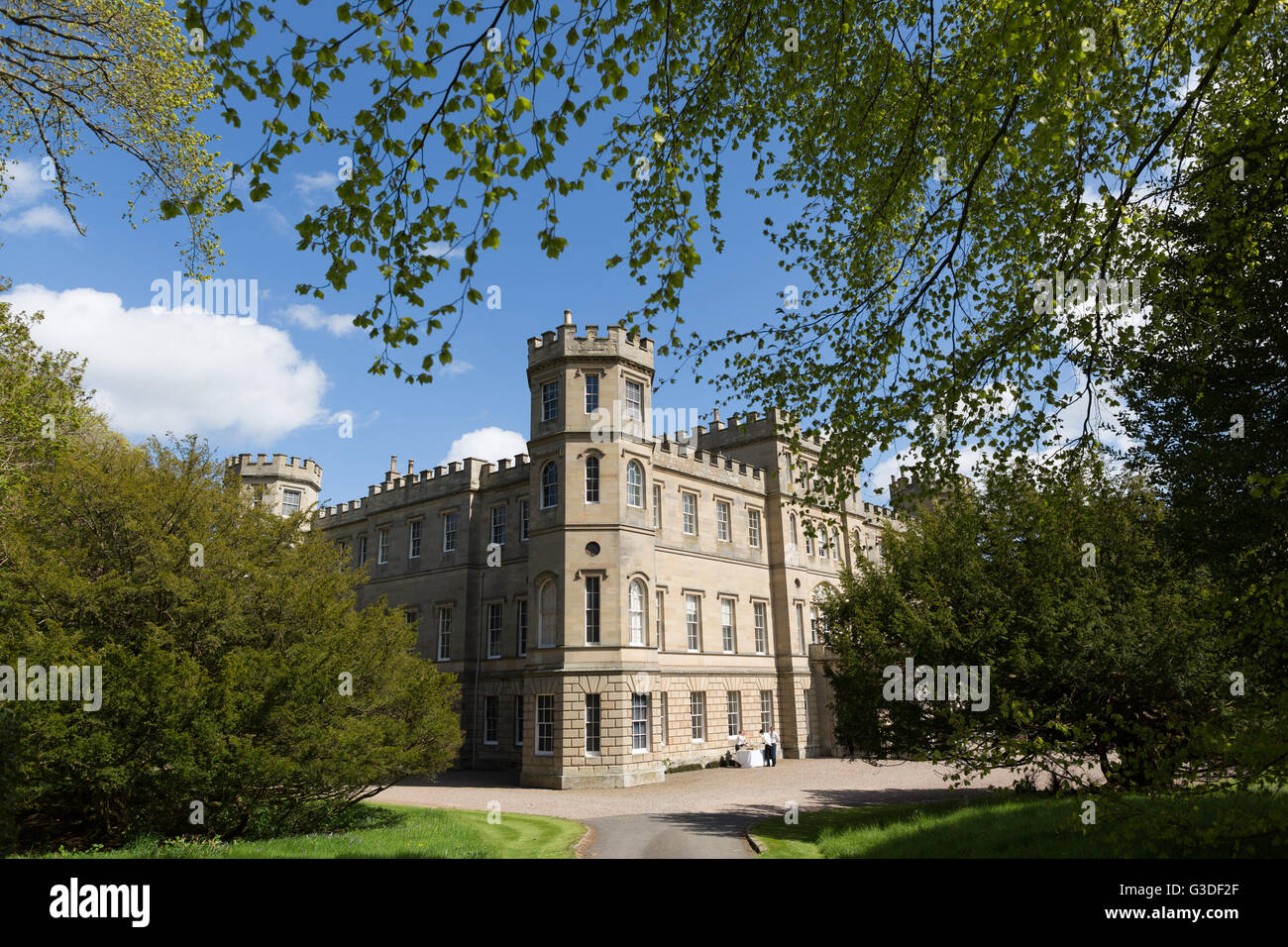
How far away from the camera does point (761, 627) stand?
128 feet

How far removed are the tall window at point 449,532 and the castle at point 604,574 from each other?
0.08 m

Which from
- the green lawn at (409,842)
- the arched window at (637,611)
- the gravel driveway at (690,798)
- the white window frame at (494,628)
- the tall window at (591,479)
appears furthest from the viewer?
the white window frame at (494,628)

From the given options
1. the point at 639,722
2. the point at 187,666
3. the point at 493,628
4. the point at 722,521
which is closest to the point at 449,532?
the point at 493,628

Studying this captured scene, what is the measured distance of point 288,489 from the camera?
46.2m

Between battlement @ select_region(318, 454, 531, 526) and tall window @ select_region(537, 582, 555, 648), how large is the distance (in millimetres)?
7049

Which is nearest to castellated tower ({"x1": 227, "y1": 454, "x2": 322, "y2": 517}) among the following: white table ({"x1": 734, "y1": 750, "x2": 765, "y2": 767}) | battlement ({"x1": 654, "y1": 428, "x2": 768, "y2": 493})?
battlement ({"x1": 654, "y1": 428, "x2": 768, "y2": 493})

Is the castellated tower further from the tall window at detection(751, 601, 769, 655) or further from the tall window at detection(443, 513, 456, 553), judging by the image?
the tall window at detection(751, 601, 769, 655)

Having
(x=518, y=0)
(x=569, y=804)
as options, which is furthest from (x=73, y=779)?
(x=518, y=0)

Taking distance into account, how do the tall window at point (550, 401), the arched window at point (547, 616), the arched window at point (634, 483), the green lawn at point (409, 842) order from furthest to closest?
the tall window at point (550, 401) < the arched window at point (634, 483) < the arched window at point (547, 616) < the green lawn at point (409, 842)

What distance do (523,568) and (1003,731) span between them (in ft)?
76.2

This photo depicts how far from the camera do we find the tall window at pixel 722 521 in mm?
37844

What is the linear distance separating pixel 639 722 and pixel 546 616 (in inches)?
211

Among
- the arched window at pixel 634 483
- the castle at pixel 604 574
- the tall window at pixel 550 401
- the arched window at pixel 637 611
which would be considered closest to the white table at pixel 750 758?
the castle at pixel 604 574

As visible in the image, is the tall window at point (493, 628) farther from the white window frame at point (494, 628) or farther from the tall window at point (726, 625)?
the tall window at point (726, 625)
